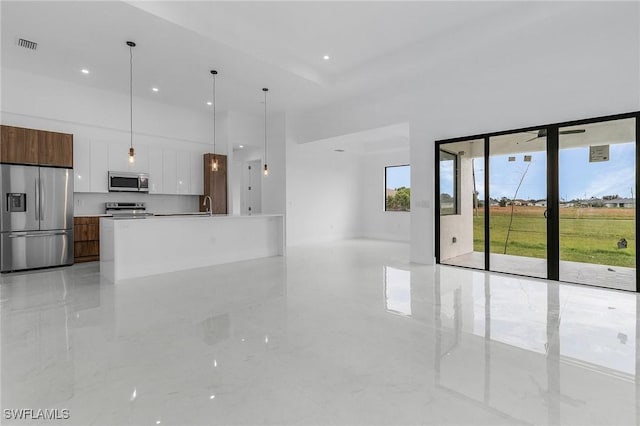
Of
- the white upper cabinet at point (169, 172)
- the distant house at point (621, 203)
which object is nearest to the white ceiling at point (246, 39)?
the white upper cabinet at point (169, 172)

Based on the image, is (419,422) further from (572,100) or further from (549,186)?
(572,100)

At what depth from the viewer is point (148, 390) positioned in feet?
6.42

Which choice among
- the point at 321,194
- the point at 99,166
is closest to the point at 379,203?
the point at 321,194

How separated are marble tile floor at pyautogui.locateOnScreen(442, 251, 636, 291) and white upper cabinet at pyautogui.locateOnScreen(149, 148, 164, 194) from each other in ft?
21.4

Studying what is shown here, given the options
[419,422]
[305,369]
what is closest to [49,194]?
[305,369]

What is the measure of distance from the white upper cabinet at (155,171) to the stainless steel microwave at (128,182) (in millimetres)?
120

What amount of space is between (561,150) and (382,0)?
3.33m

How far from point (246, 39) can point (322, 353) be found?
4606 mm

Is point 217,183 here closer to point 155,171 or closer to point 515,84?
point 155,171

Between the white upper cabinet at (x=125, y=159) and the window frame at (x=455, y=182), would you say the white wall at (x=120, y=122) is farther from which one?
the window frame at (x=455, y=182)

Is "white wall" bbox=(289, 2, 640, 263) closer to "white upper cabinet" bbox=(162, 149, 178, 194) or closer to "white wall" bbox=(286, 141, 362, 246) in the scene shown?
"white wall" bbox=(286, 141, 362, 246)

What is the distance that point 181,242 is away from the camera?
219 inches

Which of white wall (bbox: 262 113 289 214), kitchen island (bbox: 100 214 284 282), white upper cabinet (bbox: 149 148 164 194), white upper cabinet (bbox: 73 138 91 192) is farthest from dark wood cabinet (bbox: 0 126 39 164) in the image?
white wall (bbox: 262 113 289 214)

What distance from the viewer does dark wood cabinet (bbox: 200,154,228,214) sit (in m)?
7.81
